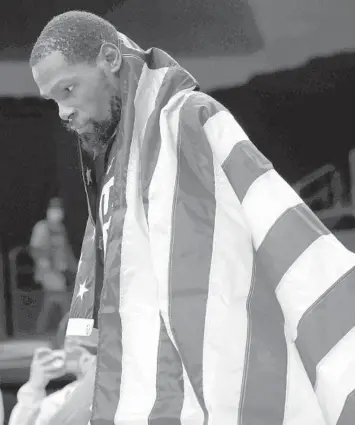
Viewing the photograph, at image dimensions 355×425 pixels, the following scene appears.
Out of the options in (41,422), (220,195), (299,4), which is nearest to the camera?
(220,195)

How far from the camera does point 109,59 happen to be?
136 centimetres

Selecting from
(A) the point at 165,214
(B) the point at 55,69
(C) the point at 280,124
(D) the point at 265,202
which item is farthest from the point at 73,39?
(C) the point at 280,124

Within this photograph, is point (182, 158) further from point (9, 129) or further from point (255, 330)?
point (9, 129)

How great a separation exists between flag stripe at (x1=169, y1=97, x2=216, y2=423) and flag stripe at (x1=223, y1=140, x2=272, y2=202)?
4cm

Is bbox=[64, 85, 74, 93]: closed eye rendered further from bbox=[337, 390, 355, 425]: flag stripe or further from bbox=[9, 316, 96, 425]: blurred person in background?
bbox=[337, 390, 355, 425]: flag stripe

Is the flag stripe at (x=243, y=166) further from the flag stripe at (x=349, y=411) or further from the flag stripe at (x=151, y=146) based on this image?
the flag stripe at (x=349, y=411)

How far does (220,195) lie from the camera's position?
120 centimetres

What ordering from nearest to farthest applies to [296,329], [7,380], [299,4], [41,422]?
[296,329] → [41,422] → [7,380] → [299,4]

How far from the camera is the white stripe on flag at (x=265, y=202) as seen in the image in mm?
1122

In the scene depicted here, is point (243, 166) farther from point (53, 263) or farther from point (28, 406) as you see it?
point (53, 263)

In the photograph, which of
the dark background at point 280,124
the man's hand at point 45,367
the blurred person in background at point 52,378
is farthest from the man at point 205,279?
the dark background at point 280,124

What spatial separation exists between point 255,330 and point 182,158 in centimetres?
27

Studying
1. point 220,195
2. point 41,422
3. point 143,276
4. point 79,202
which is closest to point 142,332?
point 143,276

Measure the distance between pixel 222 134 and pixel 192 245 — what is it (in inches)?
6.5
